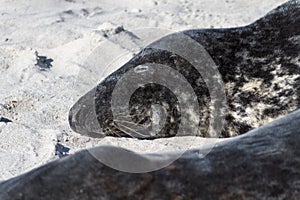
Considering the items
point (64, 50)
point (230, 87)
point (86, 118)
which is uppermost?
point (230, 87)

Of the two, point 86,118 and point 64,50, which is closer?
point 86,118

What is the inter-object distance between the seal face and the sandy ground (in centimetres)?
13

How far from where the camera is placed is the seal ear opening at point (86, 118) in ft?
11.6

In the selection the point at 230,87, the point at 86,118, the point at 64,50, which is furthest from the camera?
the point at 64,50

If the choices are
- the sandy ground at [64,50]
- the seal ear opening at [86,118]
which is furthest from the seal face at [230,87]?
the sandy ground at [64,50]

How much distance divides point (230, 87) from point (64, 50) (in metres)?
1.62

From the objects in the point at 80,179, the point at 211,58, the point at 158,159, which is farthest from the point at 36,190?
the point at 211,58

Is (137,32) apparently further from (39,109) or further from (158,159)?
(158,159)

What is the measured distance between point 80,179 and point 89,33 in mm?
2974

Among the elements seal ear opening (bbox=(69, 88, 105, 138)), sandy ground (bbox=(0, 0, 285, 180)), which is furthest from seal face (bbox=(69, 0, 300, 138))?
sandy ground (bbox=(0, 0, 285, 180))

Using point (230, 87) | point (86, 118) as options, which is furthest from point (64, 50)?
point (230, 87)

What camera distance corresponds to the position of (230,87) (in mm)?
3414

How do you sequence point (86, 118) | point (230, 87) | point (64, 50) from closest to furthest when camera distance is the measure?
point (230, 87)
point (86, 118)
point (64, 50)

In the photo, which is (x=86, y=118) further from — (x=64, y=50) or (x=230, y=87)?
(x=64, y=50)
